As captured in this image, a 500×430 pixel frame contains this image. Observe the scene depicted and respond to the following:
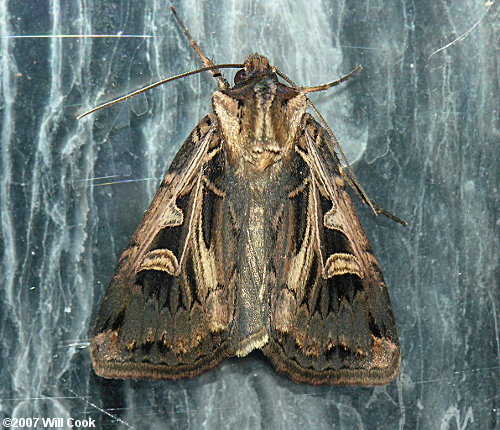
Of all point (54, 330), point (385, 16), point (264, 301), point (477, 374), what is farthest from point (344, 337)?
point (385, 16)

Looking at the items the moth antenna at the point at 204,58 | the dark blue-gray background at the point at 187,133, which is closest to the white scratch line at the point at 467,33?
the dark blue-gray background at the point at 187,133

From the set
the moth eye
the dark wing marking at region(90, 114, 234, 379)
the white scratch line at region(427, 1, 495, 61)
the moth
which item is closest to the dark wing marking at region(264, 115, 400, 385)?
the moth

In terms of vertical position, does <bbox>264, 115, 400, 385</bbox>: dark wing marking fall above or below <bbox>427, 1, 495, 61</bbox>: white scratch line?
below

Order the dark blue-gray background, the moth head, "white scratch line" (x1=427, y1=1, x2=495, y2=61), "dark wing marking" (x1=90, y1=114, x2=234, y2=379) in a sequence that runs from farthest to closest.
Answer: "white scratch line" (x1=427, y1=1, x2=495, y2=61), the dark blue-gray background, the moth head, "dark wing marking" (x1=90, y1=114, x2=234, y2=379)

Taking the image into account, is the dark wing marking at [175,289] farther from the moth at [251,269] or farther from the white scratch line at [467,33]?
the white scratch line at [467,33]

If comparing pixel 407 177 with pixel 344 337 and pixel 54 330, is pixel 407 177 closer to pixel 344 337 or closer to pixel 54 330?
pixel 344 337

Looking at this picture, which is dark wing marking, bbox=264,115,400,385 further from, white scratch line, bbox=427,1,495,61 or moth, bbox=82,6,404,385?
white scratch line, bbox=427,1,495,61
